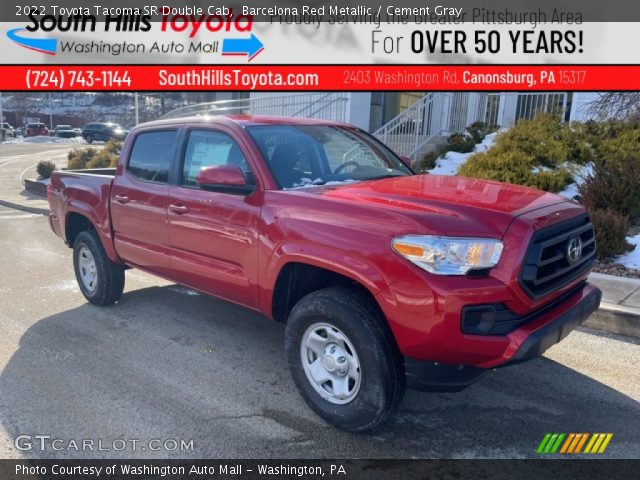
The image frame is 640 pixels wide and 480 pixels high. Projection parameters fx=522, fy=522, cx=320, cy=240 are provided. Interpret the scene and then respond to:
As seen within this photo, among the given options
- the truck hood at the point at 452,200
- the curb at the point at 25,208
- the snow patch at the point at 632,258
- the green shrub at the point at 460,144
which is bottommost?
the curb at the point at 25,208

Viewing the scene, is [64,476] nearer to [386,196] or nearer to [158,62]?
[386,196]

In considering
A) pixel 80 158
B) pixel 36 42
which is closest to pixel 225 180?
pixel 36 42

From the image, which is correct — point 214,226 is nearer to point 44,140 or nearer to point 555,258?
point 555,258

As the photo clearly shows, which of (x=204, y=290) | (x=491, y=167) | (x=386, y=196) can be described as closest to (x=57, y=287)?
(x=204, y=290)

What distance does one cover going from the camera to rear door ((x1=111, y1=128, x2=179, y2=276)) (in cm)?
454


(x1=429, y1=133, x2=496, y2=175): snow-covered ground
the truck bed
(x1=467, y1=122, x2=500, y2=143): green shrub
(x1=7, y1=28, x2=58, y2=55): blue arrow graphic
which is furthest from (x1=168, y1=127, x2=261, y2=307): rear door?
(x1=7, y1=28, x2=58, y2=55): blue arrow graphic

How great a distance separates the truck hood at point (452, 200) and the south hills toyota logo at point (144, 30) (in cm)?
919

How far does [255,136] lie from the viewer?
3916mm

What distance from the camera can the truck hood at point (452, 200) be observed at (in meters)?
2.82

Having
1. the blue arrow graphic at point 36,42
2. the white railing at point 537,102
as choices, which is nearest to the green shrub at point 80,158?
the blue arrow graphic at point 36,42

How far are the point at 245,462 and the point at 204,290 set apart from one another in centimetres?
168

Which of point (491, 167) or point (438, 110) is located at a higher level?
point (438, 110)

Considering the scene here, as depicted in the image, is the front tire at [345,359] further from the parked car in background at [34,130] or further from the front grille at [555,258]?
the parked car in background at [34,130]

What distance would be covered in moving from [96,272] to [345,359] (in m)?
3.42
